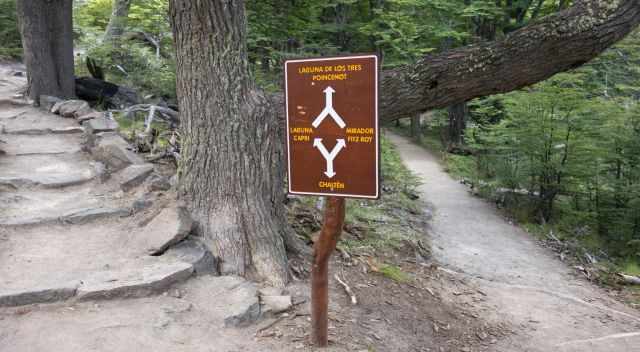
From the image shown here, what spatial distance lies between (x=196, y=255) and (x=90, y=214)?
1.56 meters

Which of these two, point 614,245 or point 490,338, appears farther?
point 614,245

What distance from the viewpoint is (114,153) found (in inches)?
263

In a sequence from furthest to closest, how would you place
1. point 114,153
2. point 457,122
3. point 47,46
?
1. point 457,122
2. point 47,46
3. point 114,153

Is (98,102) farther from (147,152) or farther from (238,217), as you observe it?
(238,217)

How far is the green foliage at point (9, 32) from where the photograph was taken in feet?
44.2

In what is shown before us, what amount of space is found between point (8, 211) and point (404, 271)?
15.0 feet

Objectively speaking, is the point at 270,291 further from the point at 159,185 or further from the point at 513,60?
the point at 513,60

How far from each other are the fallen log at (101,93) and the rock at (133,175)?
14.6 feet

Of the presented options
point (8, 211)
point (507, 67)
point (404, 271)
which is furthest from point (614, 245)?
point (8, 211)

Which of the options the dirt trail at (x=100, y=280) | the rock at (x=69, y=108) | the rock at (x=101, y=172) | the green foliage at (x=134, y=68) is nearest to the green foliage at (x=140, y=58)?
the green foliage at (x=134, y=68)

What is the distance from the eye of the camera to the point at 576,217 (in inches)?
460

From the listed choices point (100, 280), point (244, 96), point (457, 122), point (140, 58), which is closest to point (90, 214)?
point (100, 280)

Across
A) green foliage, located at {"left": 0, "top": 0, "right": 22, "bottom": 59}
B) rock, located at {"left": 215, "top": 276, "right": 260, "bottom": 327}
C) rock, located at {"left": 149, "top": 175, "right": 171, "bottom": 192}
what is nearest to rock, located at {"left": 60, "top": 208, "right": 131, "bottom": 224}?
rock, located at {"left": 149, "top": 175, "right": 171, "bottom": 192}

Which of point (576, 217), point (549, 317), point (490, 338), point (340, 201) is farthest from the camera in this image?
point (576, 217)
